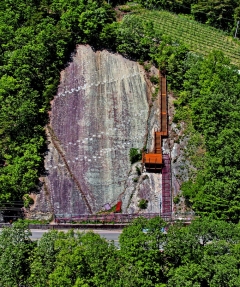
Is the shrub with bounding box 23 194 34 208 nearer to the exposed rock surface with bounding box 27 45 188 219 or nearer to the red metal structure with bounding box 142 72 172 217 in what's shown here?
the exposed rock surface with bounding box 27 45 188 219

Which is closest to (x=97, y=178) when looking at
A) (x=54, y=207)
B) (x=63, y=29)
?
(x=54, y=207)

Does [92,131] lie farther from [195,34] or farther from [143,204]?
[195,34]

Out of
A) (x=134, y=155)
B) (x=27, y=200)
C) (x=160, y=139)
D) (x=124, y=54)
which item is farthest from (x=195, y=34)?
(x=27, y=200)

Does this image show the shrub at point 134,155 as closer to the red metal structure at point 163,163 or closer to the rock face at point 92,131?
the rock face at point 92,131

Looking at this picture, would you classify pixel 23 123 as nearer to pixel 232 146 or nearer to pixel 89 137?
pixel 89 137

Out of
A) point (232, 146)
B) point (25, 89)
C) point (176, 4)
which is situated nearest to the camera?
point (232, 146)

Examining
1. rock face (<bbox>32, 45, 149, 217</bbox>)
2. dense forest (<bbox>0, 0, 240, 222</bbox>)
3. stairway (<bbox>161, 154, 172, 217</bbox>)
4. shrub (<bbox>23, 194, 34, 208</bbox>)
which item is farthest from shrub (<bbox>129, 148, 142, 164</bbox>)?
shrub (<bbox>23, 194, 34, 208</bbox>)
